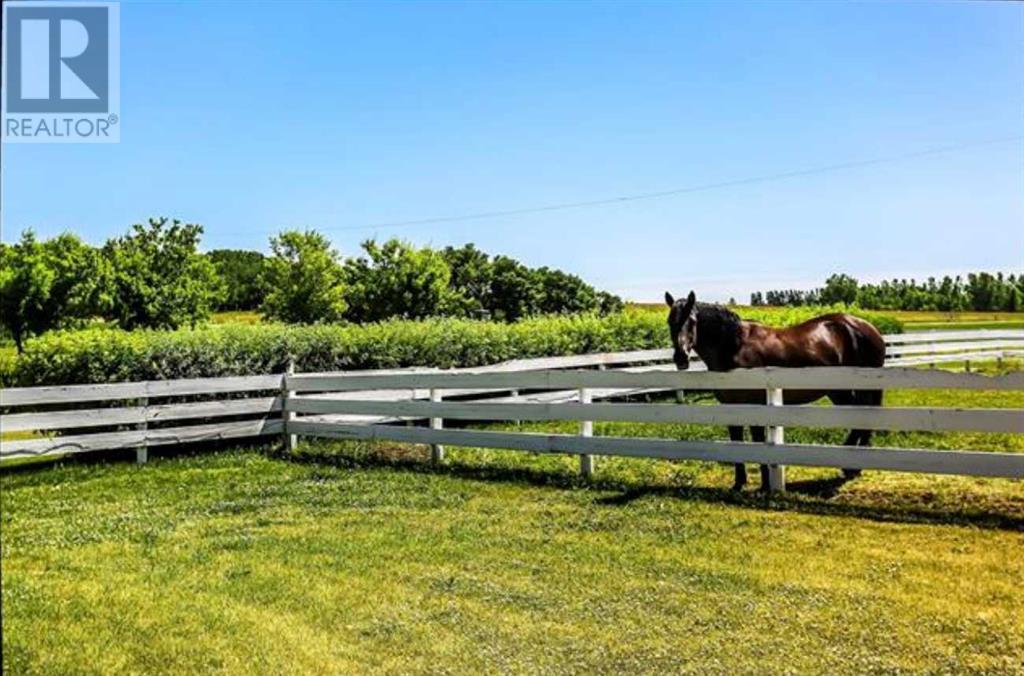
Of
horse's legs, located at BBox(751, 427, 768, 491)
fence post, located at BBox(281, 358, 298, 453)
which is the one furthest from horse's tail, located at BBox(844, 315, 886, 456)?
fence post, located at BBox(281, 358, 298, 453)

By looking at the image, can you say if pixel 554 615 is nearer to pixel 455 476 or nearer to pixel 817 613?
pixel 817 613

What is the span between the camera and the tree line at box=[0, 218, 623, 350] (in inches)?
1160

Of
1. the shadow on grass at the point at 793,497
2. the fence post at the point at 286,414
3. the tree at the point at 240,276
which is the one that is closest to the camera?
the shadow on grass at the point at 793,497

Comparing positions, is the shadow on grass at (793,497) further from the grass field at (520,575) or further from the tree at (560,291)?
the tree at (560,291)

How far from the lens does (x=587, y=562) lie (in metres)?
4.23

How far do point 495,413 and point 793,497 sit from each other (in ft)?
9.50

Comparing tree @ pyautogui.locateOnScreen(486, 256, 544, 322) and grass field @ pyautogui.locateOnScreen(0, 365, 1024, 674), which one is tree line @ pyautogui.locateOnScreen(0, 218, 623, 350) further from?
grass field @ pyautogui.locateOnScreen(0, 365, 1024, 674)

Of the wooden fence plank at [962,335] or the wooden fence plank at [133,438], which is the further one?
the wooden fence plank at [962,335]

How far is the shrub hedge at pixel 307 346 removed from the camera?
8812mm

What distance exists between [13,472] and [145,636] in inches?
207

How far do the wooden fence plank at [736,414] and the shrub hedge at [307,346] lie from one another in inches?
82.0

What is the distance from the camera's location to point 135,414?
26.6 ft

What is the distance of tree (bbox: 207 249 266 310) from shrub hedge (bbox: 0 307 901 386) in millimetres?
28505

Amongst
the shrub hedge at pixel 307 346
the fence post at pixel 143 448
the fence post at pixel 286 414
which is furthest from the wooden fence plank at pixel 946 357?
the fence post at pixel 143 448
